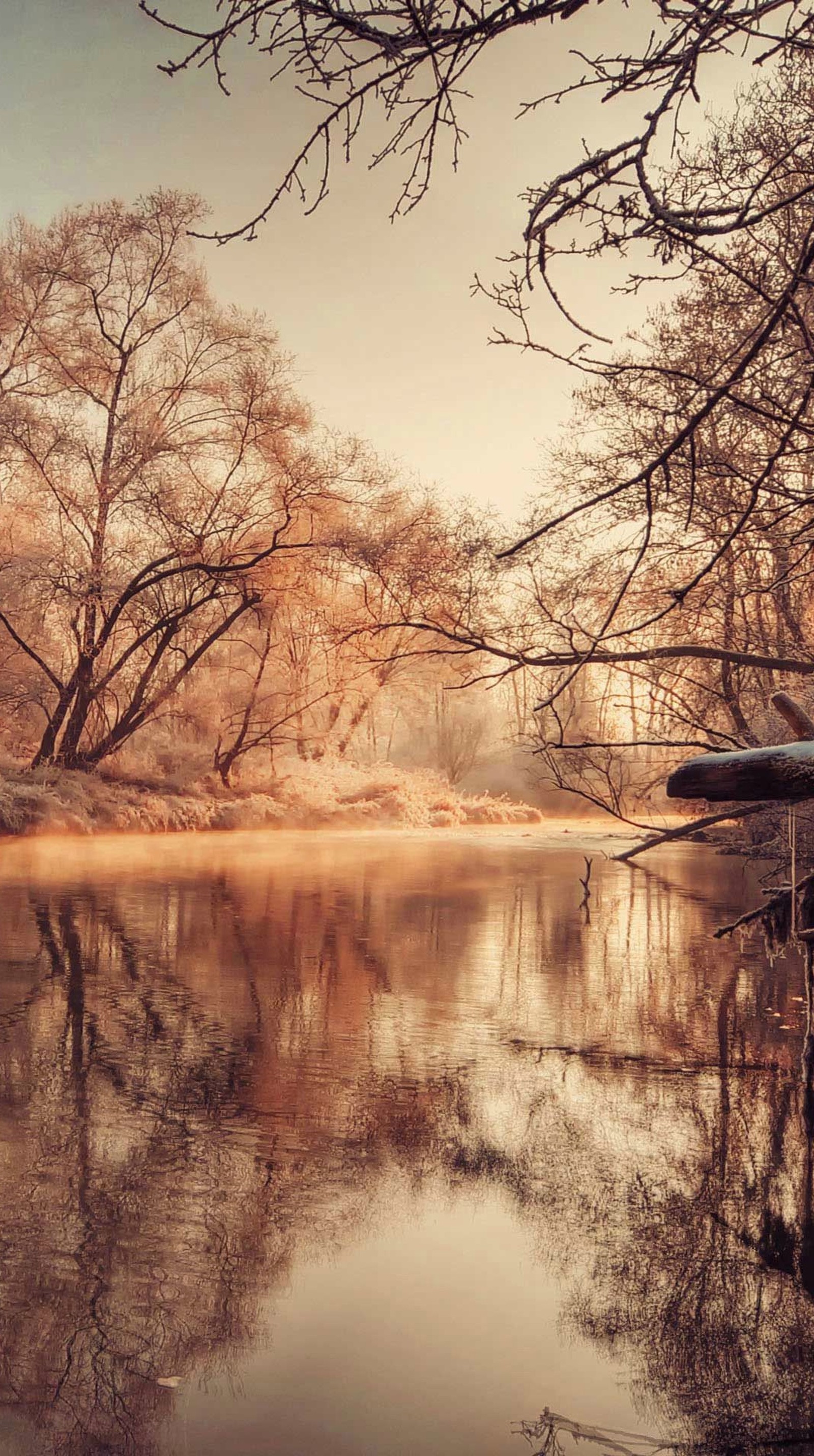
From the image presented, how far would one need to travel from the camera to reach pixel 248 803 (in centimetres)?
2688

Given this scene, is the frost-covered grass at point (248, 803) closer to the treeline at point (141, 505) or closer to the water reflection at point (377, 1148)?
the treeline at point (141, 505)

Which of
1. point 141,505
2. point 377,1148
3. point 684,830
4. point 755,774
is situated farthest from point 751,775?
point 141,505

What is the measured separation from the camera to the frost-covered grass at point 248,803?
22.5 m

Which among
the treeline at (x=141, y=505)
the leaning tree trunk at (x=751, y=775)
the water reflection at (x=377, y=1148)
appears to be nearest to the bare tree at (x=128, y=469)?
the treeline at (x=141, y=505)

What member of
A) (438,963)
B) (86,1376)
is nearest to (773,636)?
(438,963)

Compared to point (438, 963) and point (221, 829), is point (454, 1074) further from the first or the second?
point (221, 829)

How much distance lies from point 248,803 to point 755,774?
80.9 feet

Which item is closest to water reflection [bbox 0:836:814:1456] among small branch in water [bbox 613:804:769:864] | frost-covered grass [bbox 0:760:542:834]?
small branch in water [bbox 613:804:769:864]

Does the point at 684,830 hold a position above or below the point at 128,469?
below

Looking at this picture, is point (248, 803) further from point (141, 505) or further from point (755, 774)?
point (755, 774)

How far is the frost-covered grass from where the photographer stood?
73.9 ft

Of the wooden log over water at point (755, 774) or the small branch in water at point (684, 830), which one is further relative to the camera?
the small branch in water at point (684, 830)

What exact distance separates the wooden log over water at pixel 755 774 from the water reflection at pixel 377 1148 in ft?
5.39

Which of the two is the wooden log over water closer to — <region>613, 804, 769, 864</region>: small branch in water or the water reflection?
the water reflection
